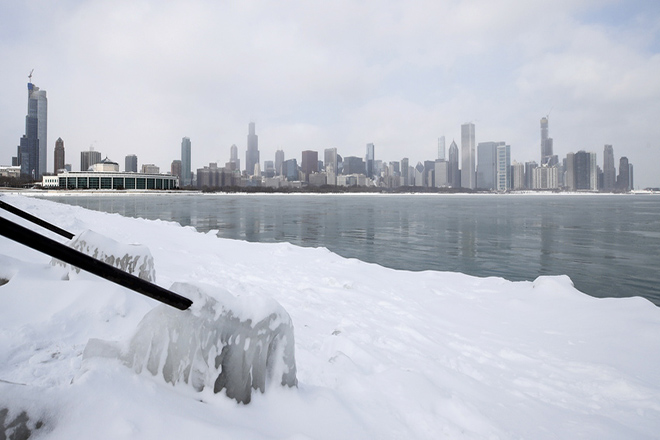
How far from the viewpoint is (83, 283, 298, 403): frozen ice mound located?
9.20 feet

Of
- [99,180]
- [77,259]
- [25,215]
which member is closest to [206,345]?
[77,259]

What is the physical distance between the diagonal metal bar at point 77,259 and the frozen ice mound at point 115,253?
2.92 m

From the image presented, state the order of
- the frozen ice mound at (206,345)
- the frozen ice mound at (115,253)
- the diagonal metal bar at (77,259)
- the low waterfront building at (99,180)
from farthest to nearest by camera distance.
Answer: the low waterfront building at (99,180)
the frozen ice mound at (115,253)
the frozen ice mound at (206,345)
the diagonal metal bar at (77,259)

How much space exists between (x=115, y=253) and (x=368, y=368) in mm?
4019

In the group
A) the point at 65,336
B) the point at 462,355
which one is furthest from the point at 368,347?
the point at 65,336

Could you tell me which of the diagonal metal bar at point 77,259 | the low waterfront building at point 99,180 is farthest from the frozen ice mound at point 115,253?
the low waterfront building at point 99,180

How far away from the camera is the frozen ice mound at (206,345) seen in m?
2.80

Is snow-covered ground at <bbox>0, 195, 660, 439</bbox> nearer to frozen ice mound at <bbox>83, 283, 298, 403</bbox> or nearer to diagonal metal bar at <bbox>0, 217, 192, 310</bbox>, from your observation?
frozen ice mound at <bbox>83, 283, 298, 403</bbox>

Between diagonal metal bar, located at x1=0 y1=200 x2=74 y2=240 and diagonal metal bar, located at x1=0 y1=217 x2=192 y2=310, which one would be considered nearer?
diagonal metal bar, located at x1=0 y1=217 x2=192 y2=310

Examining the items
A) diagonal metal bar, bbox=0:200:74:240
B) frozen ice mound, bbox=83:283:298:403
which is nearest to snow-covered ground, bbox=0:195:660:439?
frozen ice mound, bbox=83:283:298:403

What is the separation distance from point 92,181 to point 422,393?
193 meters

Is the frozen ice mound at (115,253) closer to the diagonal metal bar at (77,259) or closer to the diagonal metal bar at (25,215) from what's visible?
the diagonal metal bar at (25,215)

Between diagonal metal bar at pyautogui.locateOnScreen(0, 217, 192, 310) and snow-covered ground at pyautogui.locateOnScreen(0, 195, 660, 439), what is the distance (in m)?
0.65

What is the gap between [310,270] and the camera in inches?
405
